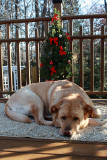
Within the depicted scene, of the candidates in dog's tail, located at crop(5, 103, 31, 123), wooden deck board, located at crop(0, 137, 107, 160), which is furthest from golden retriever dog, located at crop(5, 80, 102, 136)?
wooden deck board, located at crop(0, 137, 107, 160)

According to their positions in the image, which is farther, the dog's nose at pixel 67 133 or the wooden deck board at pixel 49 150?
the dog's nose at pixel 67 133

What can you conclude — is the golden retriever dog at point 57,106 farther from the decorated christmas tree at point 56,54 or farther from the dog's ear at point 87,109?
the decorated christmas tree at point 56,54

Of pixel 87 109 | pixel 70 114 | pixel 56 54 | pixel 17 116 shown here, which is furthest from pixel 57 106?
pixel 56 54

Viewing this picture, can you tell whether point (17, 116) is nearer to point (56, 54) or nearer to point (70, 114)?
point (70, 114)

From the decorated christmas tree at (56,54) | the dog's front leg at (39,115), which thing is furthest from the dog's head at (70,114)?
the decorated christmas tree at (56,54)

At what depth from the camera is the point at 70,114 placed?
222 centimetres

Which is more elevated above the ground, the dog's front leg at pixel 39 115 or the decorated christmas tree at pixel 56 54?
the decorated christmas tree at pixel 56 54

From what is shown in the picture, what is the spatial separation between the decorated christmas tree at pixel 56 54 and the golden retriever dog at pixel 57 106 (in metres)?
0.81

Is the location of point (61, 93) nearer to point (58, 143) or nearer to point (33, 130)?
point (33, 130)

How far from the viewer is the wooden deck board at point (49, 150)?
1.59m

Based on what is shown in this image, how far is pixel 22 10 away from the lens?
36.2 ft

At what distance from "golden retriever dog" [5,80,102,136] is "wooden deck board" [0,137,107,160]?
0.89 ft

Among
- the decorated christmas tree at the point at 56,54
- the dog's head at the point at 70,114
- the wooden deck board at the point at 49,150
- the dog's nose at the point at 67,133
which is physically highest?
the decorated christmas tree at the point at 56,54

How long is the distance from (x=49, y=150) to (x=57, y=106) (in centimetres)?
74
